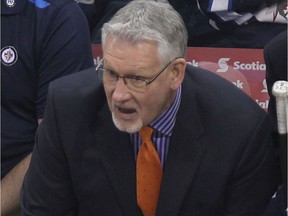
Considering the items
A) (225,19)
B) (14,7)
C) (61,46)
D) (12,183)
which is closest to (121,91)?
(61,46)

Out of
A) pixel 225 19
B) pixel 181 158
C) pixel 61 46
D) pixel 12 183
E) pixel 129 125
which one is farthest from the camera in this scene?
pixel 225 19

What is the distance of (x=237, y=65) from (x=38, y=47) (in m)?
0.90

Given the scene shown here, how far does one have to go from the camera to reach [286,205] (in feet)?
7.58

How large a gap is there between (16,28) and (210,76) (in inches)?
30.8

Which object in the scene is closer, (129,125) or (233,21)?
(129,125)

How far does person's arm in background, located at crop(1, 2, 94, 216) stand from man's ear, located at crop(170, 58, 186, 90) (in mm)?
680

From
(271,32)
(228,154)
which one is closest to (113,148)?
(228,154)

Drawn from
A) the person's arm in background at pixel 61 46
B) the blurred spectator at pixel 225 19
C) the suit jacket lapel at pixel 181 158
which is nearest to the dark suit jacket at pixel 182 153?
the suit jacket lapel at pixel 181 158

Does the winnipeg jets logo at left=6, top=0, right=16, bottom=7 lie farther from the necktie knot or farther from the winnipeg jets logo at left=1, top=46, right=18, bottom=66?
the necktie knot

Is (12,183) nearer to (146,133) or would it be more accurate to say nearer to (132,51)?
(146,133)

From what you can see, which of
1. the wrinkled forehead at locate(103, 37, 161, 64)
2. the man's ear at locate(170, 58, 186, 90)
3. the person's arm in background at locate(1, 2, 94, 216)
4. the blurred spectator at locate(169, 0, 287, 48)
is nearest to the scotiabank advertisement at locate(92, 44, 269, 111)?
the blurred spectator at locate(169, 0, 287, 48)

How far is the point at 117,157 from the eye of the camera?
2.33 metres

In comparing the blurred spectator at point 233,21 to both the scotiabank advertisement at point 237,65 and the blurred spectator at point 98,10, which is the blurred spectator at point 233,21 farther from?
the blurred spectator at point 98,10

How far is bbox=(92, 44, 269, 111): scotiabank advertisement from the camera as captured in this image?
3.21m
